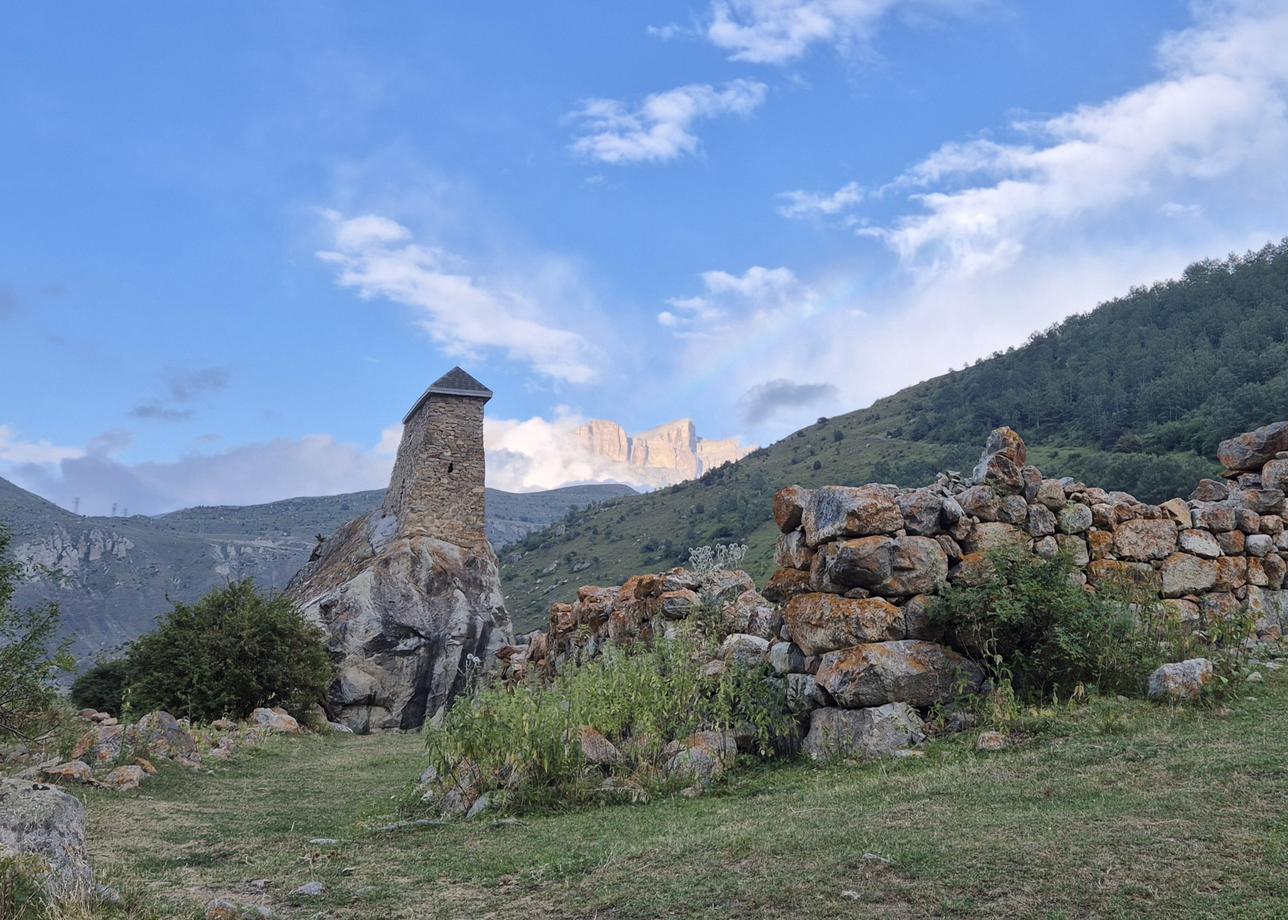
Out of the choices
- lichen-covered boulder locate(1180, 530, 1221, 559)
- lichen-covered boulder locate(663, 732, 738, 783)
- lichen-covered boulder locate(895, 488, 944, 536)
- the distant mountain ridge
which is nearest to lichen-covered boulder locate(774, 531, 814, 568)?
lichen-covered boulder locate(895, 488, 944, 536)

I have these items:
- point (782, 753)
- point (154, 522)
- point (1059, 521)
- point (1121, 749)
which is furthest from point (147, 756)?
point (154, 522)

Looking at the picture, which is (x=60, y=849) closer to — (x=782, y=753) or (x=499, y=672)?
(x=782, y=753)

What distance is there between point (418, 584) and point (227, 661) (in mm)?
7193

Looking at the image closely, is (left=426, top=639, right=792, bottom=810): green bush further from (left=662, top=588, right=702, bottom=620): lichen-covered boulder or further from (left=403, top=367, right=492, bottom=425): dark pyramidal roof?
(left=403, top=367, right=492, bottom=425): dark pyramidal roof

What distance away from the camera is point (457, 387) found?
28.1 m

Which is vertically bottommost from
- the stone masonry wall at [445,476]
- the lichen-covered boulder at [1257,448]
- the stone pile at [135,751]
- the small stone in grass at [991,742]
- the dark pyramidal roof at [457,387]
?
the stone pile at [135,751]

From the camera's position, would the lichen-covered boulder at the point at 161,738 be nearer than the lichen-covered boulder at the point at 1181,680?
No

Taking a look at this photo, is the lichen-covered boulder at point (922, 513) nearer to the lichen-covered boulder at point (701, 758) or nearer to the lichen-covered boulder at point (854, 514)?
the lichen-covered boulder at point (854, 514)

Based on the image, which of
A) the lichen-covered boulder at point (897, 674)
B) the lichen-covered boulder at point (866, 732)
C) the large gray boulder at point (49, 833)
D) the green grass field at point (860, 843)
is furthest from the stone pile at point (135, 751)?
the lichen-covered boulder at point (897, 674)

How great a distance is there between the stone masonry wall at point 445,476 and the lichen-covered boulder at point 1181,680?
21.4m

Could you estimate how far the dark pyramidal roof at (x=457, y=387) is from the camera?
1093 inches

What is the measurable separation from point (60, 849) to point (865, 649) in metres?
6.86

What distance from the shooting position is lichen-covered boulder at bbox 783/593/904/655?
9.17 metres

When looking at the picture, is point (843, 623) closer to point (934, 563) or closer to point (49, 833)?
point (934, 563)
